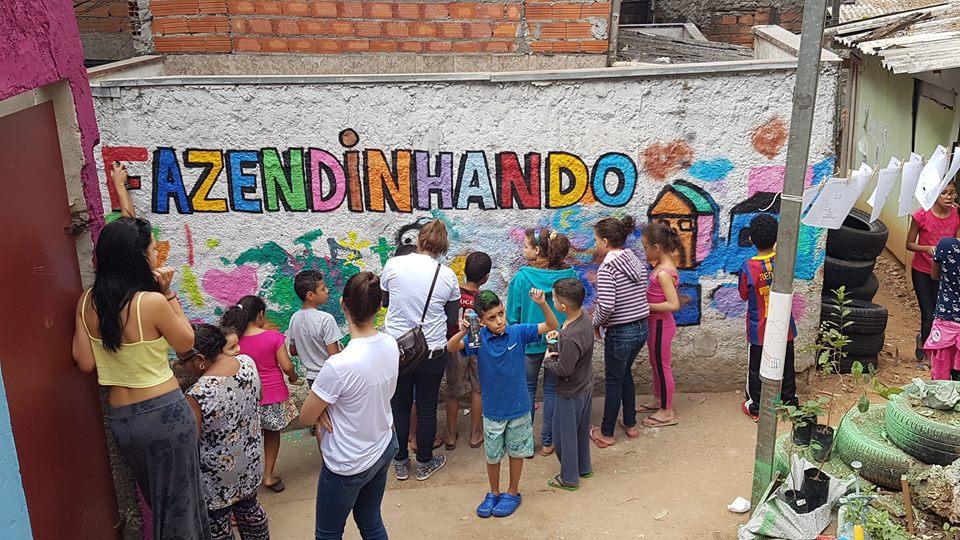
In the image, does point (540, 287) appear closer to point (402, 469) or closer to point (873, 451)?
point (402, 469)

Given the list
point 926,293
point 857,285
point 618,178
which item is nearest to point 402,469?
point 618,178

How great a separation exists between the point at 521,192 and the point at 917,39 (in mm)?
4683

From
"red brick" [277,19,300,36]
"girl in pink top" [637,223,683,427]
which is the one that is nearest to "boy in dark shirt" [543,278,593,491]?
"girl in pink top" [637,223,683,427]

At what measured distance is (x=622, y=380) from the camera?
5812mm

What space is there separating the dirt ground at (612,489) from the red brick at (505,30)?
9.99 feet

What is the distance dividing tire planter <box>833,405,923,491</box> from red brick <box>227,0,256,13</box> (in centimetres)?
523

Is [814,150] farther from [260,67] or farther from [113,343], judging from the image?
Result: [113,343]

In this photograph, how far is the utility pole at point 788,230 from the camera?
12.6 feet

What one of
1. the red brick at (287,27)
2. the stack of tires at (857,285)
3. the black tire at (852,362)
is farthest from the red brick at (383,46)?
the black tire at (852,362)

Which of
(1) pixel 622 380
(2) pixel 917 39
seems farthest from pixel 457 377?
(2) pixel 917 39

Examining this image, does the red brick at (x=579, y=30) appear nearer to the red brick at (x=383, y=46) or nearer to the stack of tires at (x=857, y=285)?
the red brick at (x=383, y=46)

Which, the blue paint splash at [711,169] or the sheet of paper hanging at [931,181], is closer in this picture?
the sheet of paper hanging at [931,181]

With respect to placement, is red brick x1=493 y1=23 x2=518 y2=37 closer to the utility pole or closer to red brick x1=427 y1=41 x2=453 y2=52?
red brick x1=427 y1=41 x2=453 y2=52

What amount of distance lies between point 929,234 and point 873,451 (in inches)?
122
